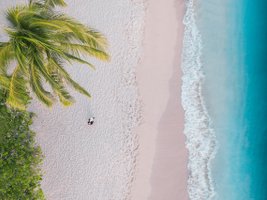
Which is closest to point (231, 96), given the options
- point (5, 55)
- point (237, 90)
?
point (237, 90)

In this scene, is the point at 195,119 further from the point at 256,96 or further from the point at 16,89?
the point at 16,89

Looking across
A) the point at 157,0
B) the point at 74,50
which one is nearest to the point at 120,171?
the point at 74,50

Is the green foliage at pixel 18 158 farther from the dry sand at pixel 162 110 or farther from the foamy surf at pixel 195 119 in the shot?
the foamy surf at pixel 195 119

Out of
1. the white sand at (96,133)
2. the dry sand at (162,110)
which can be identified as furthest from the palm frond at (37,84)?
the dry sand at (162,110)

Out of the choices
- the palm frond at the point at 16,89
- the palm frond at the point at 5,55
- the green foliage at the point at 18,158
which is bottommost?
the green foliage at the point at 18,158

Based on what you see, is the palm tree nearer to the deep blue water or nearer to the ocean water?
the ocean water

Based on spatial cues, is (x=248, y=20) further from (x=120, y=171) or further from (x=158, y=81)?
(x=120, y=171)

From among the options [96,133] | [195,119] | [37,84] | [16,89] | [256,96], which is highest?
[256,96]
